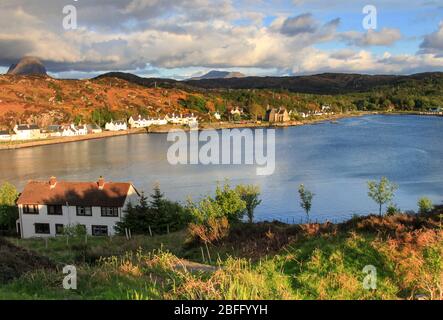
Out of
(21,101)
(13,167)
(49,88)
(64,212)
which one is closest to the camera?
(64,212)

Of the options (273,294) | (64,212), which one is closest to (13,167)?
(64,212)

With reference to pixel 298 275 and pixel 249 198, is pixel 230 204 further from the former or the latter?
pixel 298 275

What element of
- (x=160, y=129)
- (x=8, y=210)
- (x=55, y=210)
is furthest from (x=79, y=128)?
(x=55, y=210)

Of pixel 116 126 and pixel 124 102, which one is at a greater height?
pixel 124 102

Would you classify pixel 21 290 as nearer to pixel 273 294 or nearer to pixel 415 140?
pixel 273 294

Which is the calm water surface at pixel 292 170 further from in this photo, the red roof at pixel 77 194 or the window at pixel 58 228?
the window at pixel 58 228

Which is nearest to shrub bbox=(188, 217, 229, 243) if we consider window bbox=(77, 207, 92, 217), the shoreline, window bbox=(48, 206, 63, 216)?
window bbox=(77, 207, 92, 217)

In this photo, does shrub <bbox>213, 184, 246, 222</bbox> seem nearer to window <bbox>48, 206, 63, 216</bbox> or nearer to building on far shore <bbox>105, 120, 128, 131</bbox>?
window <bbox>48, 206, 63, 216</bbox>
